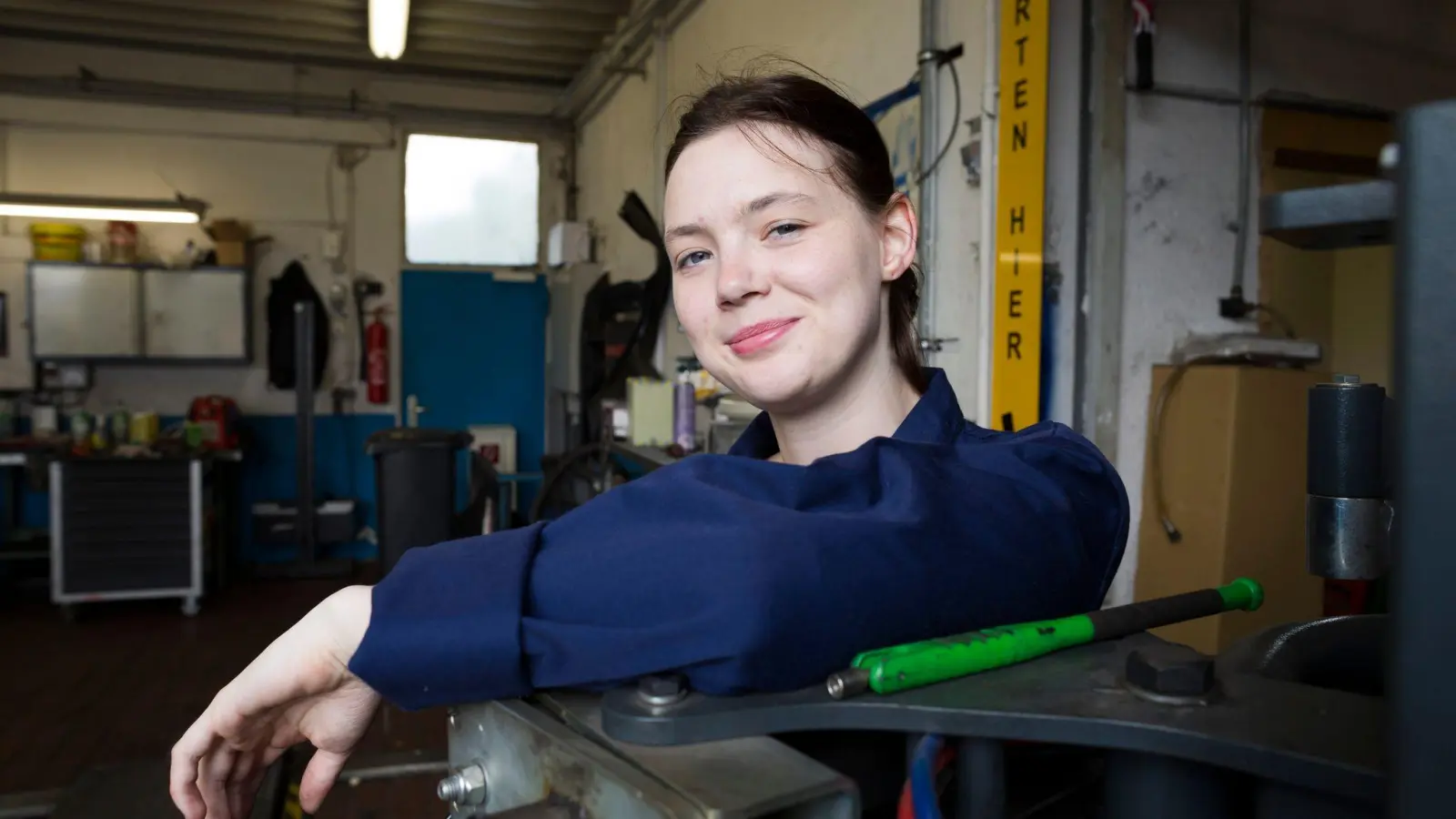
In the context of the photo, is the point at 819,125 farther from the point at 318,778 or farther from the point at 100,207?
the point at 100,207

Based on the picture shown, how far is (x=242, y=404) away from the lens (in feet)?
20.3

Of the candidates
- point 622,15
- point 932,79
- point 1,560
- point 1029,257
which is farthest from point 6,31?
point 1029,257

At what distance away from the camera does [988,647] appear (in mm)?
570

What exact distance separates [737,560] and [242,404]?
6.46m

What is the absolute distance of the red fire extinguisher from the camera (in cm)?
630

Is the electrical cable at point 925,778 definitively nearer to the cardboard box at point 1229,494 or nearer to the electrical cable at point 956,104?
the cardboard box at point 1229,494

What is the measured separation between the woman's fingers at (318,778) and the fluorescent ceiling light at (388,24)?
379 centimetres

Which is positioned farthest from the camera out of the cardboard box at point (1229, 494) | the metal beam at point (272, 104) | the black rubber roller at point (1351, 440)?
the metal beam at point (272, 104)

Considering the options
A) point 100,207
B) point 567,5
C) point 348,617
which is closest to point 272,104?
point 100,207

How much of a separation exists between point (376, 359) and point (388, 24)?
2.76 meters

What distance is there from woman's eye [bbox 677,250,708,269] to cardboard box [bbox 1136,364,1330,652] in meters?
1.84

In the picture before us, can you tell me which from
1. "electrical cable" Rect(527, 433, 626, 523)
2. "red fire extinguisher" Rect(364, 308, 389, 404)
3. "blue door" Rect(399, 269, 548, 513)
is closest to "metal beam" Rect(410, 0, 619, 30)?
"blue door" Rect(399, 269, 548, 513)

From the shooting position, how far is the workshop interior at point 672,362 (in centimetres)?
47

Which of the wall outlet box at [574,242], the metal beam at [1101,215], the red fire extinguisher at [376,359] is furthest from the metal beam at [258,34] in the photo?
the metal beam at [1101,215]
